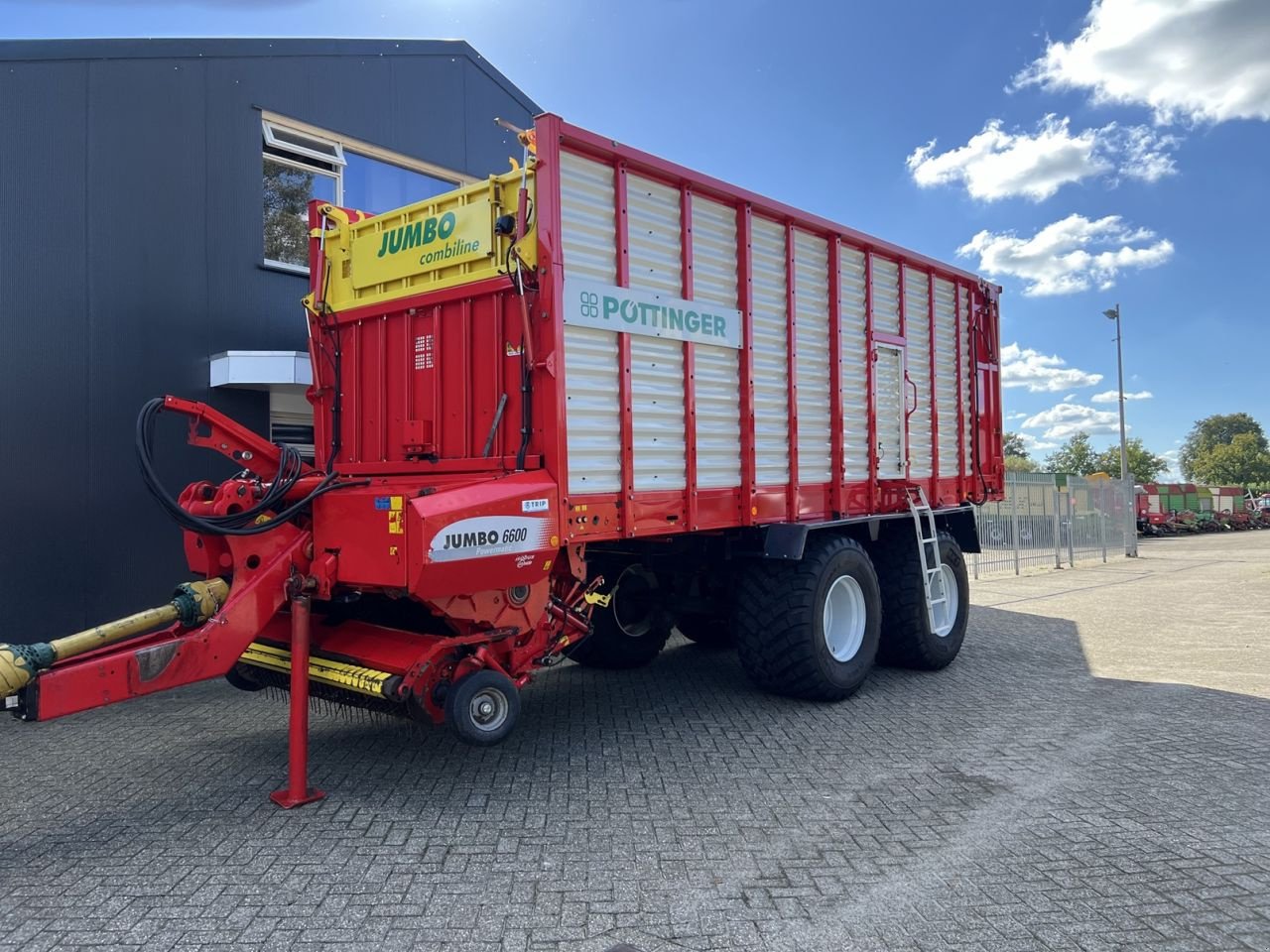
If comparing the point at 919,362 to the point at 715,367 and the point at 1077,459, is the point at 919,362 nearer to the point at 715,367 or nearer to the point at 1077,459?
the point at 715,367

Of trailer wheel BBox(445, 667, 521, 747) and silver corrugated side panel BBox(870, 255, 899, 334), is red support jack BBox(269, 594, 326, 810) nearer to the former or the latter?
trailer wheel BBox(445, 667, 521, 747)

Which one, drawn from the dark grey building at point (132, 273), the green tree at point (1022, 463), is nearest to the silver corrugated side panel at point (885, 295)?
the dark grey building at point (132, 273)

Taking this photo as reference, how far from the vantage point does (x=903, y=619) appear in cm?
743

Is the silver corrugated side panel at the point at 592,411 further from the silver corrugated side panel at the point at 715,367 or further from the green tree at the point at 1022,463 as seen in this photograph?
the green tree at the point at 1022,463

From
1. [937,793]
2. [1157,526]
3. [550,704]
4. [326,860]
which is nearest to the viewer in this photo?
[326,860]

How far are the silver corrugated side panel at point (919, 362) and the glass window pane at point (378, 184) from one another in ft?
16.6

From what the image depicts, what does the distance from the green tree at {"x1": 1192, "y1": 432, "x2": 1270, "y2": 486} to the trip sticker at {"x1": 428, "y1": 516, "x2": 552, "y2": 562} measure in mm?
88253

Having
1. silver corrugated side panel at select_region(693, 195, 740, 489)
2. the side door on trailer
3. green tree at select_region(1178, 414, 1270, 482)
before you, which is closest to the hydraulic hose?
silver corrugated side panel at select_region(693, 195, 740, 489)

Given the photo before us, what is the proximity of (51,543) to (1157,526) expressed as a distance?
1471 inches

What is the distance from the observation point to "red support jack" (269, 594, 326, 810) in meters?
4.40

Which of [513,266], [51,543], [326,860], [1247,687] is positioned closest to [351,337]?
[513,266]

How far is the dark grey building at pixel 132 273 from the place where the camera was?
6.74m

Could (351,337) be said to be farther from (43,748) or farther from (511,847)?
(511,847)

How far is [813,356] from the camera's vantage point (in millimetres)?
6613
